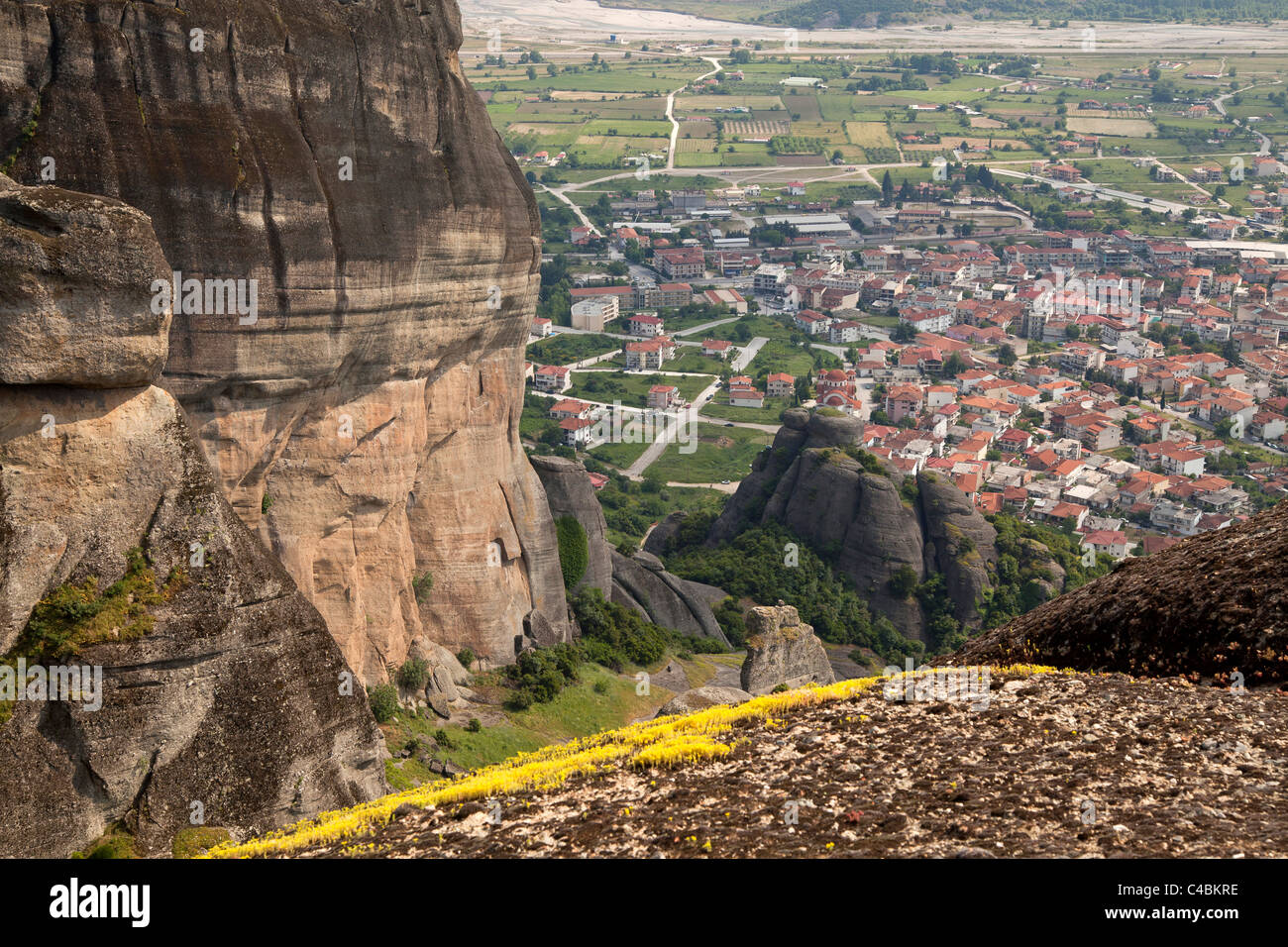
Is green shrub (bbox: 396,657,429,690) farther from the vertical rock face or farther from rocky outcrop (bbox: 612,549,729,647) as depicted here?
rocky outcrop (bbox: 612,549,729,647)

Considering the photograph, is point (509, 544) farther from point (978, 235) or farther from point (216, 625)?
point (978, 235)

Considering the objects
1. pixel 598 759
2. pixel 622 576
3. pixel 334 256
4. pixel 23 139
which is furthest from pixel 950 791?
pixel 622 576

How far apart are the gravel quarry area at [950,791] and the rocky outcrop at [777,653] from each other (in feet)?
73.4

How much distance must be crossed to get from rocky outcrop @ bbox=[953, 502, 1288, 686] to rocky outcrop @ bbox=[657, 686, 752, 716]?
1388 centimetres

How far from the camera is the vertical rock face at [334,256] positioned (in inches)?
872

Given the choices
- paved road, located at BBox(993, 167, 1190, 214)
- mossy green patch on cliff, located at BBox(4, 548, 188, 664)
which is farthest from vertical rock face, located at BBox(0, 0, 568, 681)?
paved road, located at BBox(993, 167, 1190, 214)

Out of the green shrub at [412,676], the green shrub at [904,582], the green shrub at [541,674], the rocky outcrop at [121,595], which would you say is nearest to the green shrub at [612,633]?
the green shrub at [541,674]

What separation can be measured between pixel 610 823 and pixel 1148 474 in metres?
75.5

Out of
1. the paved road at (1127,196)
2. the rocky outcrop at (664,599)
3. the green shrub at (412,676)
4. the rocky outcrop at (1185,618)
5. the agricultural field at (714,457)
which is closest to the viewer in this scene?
the rocky outcrop at (1185,618)

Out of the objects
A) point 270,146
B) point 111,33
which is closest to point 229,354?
point 270,146

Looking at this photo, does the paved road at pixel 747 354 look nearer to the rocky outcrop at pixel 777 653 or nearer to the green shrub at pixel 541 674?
the rocky outcrop at pixel 777 653

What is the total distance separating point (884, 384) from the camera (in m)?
105

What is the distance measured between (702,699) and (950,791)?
21549mm

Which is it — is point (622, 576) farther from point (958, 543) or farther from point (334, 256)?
point (334, 256)
